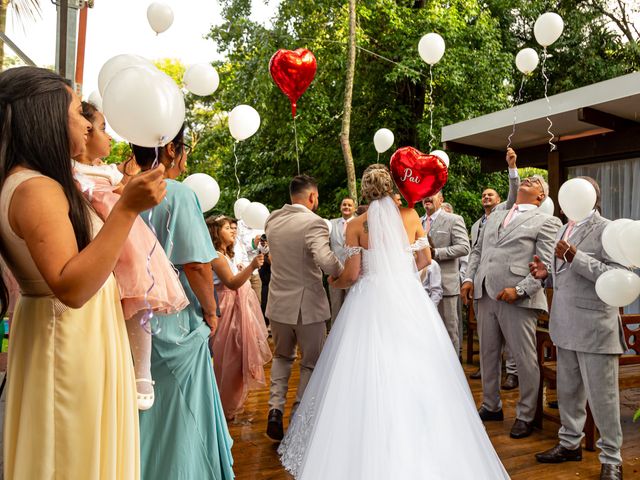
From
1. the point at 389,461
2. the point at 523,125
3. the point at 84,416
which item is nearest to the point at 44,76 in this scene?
the point at 84,416

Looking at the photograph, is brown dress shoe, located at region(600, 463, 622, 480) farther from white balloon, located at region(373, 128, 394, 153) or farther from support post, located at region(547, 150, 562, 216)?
support post, located at region(547, 150, 562, 216)

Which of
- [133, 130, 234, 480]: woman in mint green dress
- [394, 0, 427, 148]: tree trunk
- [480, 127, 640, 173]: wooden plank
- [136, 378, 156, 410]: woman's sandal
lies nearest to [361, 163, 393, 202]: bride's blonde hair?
[133, 130, 234, 480]: woman in mint green dress

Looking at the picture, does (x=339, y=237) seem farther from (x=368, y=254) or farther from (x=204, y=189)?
(x=368, y=254)

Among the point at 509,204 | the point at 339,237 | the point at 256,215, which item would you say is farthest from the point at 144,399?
the point at 339,237

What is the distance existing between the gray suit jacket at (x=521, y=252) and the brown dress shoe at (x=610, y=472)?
124 centimetres

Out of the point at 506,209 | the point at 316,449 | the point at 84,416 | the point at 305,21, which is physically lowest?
the point at 316,449

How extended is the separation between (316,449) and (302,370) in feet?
4.24

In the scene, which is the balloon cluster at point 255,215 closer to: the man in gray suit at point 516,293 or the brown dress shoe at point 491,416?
the man in gray suit at point 516,293

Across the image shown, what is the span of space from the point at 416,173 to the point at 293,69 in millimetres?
2177

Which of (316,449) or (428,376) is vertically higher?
(428,376)

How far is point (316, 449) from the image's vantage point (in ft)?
10.3

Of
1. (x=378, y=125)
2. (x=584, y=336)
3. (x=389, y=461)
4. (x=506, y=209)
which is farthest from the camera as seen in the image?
(x=378, y=125)

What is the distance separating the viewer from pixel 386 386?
3.24 metres

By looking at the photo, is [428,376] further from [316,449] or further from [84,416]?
[84,416]
